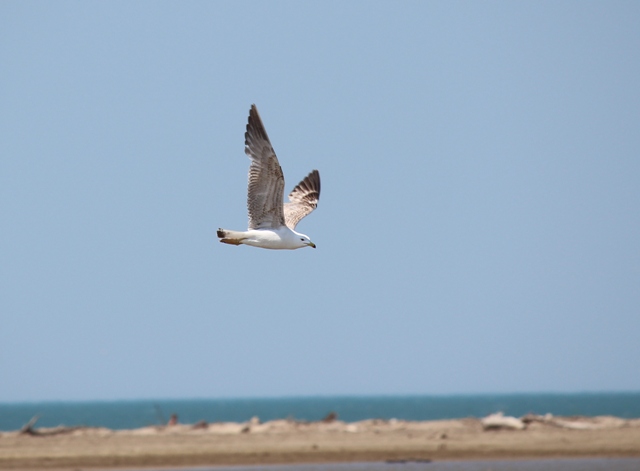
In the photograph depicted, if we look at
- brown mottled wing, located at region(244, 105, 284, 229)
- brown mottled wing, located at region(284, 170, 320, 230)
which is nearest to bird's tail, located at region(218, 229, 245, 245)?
brown mottled wing, located at region(244, 105, 284, 229)

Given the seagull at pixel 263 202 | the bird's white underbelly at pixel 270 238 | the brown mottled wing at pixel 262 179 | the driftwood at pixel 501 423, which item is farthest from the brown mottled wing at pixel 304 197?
the driftwood at pixel 501 423

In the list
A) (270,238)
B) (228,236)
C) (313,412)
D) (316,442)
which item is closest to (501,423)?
(316,442)

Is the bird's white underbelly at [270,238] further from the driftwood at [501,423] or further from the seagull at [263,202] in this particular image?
the driftwood at [501,423]

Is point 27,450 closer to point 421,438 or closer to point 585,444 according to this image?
point 421,438

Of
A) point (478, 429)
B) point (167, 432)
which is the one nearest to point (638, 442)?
point (478, 429)

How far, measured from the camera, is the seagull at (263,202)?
55.9 feet

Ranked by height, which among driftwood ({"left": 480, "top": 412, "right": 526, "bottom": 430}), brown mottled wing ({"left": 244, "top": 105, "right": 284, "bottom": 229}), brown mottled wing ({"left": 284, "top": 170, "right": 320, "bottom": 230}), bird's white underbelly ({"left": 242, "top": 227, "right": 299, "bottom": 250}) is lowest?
driftwood ({"left": 480, "top": 412, "right": 526, "bottom": 430})

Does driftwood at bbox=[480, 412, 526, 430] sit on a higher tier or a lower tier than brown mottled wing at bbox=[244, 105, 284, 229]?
lower

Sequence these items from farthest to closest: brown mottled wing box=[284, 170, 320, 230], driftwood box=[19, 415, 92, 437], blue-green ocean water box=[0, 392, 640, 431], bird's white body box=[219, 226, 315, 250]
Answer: blue-green ocean water box=[0, 392, 640, 431]
driftwood box=[19, 415, 92, 437]
brown mottled wing box=[284, 170, 320, 230]
bird's white body box=[219, 226, 315, 250]

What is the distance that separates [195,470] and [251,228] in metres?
5.06

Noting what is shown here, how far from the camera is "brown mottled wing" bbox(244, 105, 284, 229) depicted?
17000 millimetres

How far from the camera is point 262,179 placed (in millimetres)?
17203

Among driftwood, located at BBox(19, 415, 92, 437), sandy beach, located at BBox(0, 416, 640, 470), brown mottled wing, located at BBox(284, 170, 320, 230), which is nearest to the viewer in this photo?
brown mottled wing, located at BBox(284, 170, 320, 230)

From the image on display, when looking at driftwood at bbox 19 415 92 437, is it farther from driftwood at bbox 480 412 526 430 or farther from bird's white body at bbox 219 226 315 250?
driftwood at bbox 480 412 526 430
